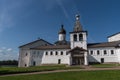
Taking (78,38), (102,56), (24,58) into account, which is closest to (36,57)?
(24,58)

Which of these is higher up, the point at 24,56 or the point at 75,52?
the point at 75,52

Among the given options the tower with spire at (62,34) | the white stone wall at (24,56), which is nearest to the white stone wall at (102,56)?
the tower with spire at (62,34)

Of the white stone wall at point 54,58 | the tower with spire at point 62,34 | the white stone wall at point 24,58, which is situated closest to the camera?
the white stone wall at point 54,58

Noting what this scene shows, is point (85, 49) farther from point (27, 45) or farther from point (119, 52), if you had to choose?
point (27, 45)

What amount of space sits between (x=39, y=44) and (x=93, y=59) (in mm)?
24579

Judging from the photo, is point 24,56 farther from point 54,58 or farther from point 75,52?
point 75,52

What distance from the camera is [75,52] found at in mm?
47500

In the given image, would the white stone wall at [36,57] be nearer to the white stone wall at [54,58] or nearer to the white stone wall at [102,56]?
the white stone wall at [54,58]

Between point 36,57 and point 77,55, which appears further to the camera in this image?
point 36,57

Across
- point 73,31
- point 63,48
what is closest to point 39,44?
point 63,48

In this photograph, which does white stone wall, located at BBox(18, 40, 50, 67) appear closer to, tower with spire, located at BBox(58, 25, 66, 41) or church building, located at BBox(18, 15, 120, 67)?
church building, located at BBox(18, 15, 120, 67)

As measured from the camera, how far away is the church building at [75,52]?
47531 mm

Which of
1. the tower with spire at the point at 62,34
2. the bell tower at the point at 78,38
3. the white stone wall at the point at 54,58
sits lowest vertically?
the white stone wall at the point at 54,58

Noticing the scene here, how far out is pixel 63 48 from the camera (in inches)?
2140
